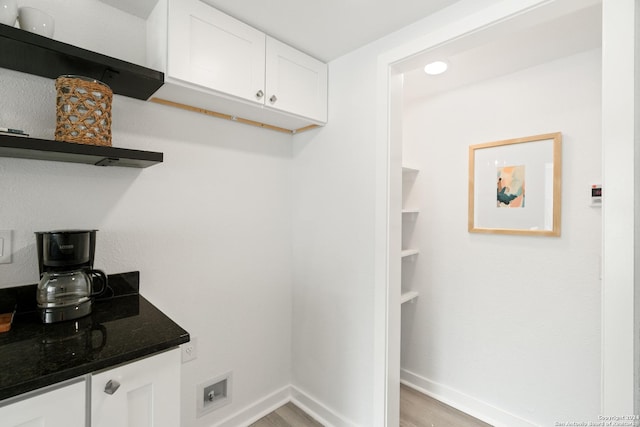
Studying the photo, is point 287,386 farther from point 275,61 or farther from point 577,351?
point 275,61

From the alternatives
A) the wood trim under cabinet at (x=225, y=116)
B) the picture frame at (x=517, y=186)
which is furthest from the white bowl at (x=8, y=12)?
the picture frame at (x=517, y=186)

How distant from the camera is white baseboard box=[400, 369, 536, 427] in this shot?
192cm

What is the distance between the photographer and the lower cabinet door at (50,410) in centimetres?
71

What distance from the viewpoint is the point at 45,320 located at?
1.04m

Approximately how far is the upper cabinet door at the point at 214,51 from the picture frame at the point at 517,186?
1.58m

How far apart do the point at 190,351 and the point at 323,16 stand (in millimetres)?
1900

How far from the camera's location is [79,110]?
3.56 ft

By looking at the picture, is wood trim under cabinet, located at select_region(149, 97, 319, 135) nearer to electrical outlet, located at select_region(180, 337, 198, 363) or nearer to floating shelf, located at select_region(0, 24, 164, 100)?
floating shelf, located at select_region(0, 24, 164, 100)

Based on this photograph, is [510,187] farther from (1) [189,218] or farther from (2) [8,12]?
(2) [8,12]

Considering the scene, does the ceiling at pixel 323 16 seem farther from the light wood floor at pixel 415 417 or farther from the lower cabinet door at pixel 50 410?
the light wood floor at pixel 415 417

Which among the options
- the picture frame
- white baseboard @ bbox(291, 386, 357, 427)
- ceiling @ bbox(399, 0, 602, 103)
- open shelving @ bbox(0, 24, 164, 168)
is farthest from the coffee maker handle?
the picture frame

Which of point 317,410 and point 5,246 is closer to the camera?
point 5,246

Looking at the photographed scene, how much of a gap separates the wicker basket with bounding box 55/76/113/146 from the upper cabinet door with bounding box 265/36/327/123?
772 millimetres

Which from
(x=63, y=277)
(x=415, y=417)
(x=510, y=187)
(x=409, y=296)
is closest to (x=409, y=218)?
(x=409, y=296)
